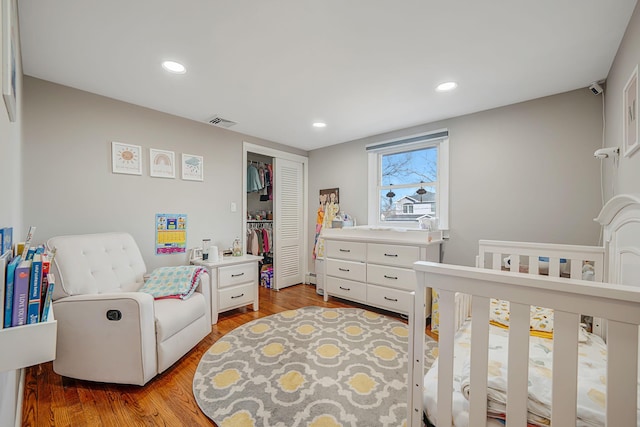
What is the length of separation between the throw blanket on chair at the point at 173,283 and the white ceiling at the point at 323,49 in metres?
1.59

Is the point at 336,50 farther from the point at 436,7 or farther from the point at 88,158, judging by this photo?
the point at 88,158

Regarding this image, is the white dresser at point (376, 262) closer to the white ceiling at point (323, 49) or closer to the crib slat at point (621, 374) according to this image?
the white ceiling at point (323, 49)

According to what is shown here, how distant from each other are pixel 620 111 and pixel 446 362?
6.53 ft

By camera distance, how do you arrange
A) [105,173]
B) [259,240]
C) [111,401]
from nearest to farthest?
[111,401] < [105,173] < [259,240]

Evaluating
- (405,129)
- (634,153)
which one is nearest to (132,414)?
(634,153)

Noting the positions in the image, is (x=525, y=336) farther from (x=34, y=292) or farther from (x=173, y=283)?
(x=173, y=283)

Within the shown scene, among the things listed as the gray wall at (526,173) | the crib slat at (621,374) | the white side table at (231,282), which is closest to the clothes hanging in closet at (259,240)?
the white side table at (231,282)

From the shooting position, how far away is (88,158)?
2.24m

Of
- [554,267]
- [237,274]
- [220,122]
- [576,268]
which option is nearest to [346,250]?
[237,274]

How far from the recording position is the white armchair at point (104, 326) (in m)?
1.61

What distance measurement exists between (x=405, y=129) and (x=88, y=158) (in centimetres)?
328

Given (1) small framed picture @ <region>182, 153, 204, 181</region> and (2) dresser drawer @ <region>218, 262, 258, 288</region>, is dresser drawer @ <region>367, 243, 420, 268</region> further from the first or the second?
(1) small framed picture @ <region>182, 153, 204, 181</region>

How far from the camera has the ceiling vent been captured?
283cm

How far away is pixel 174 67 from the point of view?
183cm
